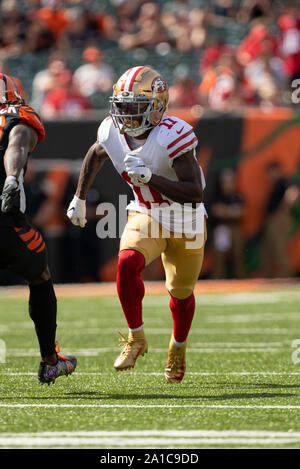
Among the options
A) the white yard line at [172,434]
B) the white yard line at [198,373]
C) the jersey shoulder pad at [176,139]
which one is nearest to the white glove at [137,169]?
the jersey shoulder pad at [176,139]

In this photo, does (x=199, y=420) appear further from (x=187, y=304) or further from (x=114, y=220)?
(x=114, y=220)

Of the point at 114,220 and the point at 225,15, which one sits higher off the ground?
the point at 225,15

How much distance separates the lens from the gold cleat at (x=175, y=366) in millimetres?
5016

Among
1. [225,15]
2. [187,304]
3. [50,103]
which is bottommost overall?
[187,304]

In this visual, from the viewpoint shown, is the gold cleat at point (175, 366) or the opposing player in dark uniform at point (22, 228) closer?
the opposing player in dark uniform at point (22, 228)

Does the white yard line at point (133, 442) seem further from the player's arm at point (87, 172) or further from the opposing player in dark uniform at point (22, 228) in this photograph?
the player's arm at point (87, 172)

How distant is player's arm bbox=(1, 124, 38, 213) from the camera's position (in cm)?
435

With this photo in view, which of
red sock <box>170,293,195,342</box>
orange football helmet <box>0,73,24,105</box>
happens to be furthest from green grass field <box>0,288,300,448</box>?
orange football helmet <box>0,73,24,105</box>

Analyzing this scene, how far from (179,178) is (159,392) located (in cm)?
107

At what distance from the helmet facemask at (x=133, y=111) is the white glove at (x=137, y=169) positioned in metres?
0.29

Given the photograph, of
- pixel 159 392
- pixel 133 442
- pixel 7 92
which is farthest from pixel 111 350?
pixel 133 442

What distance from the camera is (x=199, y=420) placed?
3.82 meters

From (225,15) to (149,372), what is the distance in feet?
32.5

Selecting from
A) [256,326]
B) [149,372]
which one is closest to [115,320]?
[256,326]
